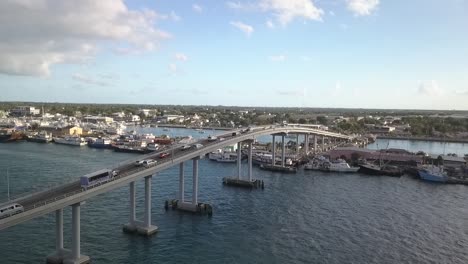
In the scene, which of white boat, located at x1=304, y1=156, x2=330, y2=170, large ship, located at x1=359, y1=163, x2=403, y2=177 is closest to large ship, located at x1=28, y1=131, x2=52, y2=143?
white boat, located at x1=304, y1=156, x2=330, y2=170

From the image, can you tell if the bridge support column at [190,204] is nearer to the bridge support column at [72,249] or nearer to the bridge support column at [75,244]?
the bridge support column at [72,249]

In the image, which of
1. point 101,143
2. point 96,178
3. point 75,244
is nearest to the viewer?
point 75,244

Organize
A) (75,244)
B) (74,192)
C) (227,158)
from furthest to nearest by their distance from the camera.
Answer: (227,158) < (74,192) < (75,244)

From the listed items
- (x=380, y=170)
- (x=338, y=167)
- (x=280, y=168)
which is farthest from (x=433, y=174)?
(x=280, y=168)

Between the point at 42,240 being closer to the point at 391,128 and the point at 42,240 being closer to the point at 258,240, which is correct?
the point at 258,240

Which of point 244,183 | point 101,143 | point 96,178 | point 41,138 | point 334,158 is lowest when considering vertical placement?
point 244,183

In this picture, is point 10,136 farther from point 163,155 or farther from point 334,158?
point 163,155
